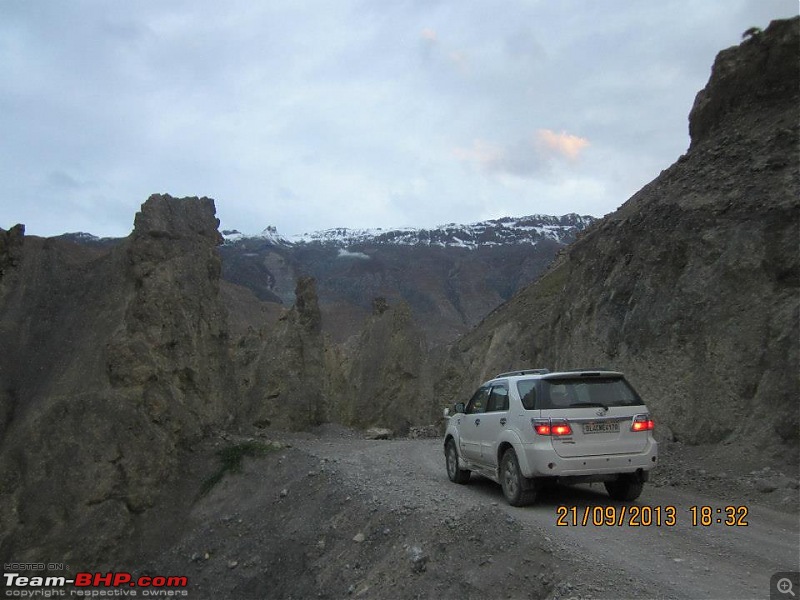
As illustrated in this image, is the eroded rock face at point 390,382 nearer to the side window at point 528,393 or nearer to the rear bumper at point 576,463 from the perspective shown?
the side window at point 528,393

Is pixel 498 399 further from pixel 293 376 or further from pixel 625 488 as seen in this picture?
pixel 293 376

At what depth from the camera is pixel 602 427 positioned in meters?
8.58

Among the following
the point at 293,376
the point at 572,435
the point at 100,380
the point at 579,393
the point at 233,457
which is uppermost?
the point at 100,380

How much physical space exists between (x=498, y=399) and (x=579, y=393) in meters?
1.54

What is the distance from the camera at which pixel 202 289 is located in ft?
48.1

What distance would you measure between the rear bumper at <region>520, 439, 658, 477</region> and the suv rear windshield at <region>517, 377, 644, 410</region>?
0.63 metres

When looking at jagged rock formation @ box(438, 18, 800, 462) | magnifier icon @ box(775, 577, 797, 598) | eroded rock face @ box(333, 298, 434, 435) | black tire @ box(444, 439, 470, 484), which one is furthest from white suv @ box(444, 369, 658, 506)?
eroded rock face @ box(333, 298, 434, 435)

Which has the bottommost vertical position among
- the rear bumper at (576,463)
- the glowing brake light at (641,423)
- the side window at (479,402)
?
the rear bumper at (576,463)

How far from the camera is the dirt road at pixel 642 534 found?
Result: 608 cm

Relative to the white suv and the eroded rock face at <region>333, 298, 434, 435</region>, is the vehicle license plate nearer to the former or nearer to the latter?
the white suv

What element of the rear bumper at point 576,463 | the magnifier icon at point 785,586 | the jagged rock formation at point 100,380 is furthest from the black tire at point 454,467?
the magnifier icon at point 785,586

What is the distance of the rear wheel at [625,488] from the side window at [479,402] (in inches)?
91.0
